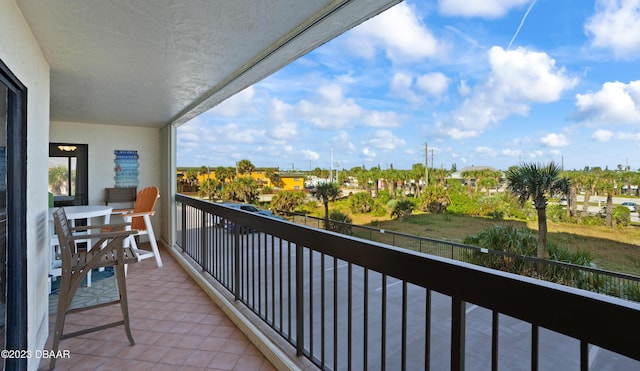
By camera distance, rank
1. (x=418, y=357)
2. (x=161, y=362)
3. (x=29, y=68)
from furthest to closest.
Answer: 1. (x=418, y=357)
2. (x=161, y=362)
3. (x=29, y=68)

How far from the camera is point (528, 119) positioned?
1157 cm

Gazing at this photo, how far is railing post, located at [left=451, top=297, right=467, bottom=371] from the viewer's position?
94cm

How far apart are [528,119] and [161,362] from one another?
43.5ft

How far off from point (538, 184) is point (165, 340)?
5693 millimetres

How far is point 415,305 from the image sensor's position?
5082 millimetres

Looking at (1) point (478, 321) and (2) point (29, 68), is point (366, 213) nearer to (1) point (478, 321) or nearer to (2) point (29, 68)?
(1) point (478, 321)

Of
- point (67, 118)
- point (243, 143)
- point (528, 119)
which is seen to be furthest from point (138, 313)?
point (243, 143)

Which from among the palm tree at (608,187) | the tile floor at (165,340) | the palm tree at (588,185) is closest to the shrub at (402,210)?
the palm tree at (588,185)

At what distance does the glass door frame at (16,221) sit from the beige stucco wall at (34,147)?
0.06 m

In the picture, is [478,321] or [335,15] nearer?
[335,15]

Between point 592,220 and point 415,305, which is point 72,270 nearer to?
point 415,305

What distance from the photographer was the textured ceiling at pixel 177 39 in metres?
1.56

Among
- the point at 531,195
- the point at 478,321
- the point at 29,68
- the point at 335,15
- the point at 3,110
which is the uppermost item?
the point at 335,15

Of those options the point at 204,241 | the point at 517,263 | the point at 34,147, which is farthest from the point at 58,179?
the point at 517,263
